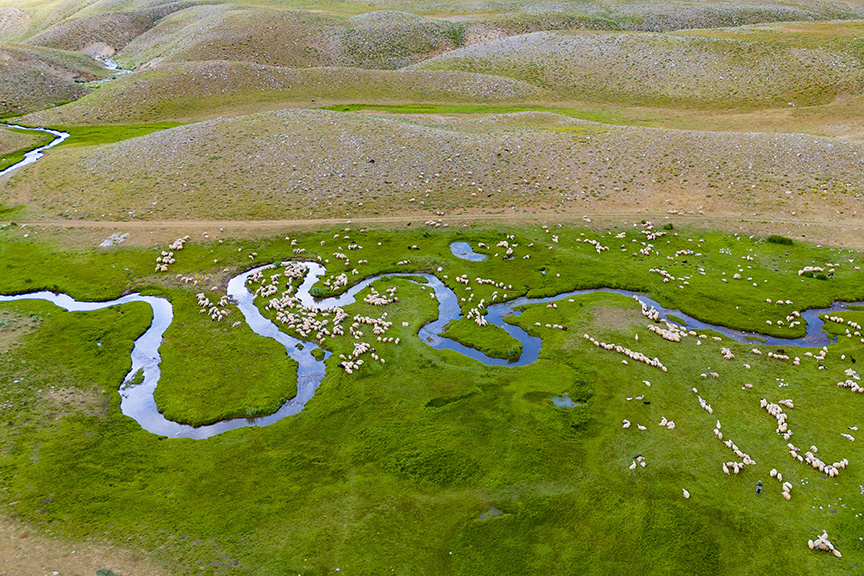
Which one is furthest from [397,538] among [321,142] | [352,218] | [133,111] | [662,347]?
[133,111]

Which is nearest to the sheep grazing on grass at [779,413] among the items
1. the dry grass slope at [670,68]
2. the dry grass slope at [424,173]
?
the dry grass slope at [424,173]

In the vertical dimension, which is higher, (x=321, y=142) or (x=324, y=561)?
(x=321, y=142)

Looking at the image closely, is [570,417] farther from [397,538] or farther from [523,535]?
[397,538]

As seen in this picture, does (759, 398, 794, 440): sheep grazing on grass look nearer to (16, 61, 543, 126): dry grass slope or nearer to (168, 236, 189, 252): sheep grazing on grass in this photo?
(168, 236, 189, 252): sheep grazing on grass

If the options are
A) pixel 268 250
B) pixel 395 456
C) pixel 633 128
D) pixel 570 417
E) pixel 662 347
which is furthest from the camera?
pixel 633 128

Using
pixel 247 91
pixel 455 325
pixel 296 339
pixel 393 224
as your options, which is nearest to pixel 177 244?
pixel 296 339

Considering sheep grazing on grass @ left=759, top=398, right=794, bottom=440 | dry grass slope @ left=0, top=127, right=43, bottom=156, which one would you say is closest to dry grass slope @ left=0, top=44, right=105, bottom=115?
dry grass slope @ left=0, top=127, right=43, bottom=156
